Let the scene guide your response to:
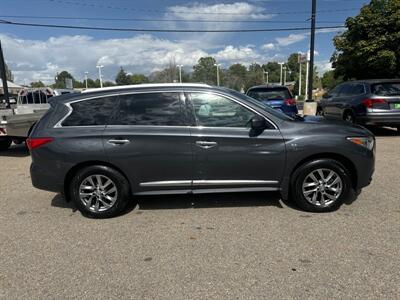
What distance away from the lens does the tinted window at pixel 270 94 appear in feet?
33.8

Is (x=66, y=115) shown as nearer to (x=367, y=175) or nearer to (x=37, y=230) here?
(x=37, y=230)

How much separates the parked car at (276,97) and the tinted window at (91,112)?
21.2 ft

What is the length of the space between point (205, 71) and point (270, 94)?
2626 inches

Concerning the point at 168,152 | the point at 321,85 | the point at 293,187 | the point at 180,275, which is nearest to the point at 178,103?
the point at 168,152

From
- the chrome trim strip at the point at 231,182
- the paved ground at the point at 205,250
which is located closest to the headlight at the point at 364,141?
the paved ground at the point at 205,250

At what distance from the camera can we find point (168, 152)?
4273mm

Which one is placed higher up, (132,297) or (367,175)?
(367,175)

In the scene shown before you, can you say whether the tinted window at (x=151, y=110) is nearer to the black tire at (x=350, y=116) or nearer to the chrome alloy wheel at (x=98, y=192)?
the chrome alloy wheel at (x=98, y=192)

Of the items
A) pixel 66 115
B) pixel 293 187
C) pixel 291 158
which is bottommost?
pixel 293 187

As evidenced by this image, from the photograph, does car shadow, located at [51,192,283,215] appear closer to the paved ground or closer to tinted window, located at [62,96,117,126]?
the paved ground

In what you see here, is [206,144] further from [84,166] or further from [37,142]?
[37,142]

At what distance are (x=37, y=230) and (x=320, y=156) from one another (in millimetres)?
3693

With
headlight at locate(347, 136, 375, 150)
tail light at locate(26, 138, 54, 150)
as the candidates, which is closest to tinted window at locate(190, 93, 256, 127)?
headlight at locate(347, 136, 375, 150)

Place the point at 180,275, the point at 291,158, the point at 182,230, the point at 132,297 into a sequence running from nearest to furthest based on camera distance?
the point at 132,297 → the point at 180,275 → the point at 182,230 → the point at 291,158
